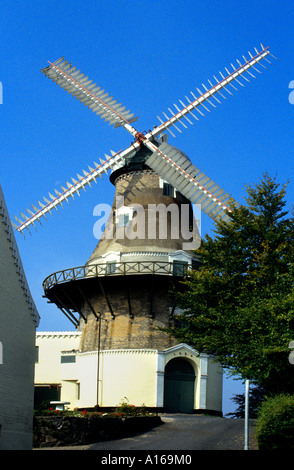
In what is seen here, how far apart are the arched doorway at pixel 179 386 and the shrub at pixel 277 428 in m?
20.4

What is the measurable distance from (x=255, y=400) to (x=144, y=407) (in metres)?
18.4

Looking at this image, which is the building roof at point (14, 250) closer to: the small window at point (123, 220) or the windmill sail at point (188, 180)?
the windmill sail at point (188, 180)

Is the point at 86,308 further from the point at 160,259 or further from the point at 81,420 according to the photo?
the point at 81,420

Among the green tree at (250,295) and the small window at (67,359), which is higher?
the green tree at (250,295)

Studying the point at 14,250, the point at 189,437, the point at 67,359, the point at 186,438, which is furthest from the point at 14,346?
the point at 67,359

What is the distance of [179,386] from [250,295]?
15.8 meters

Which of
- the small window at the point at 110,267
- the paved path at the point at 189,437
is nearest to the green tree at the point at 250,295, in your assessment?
the paved path at the point at 189,437

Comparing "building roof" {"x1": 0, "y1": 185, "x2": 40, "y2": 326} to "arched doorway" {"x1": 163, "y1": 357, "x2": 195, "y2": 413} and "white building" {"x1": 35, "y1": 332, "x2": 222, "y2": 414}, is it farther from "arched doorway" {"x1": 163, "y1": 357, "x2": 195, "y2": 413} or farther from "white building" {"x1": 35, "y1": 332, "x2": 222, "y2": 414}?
"arched doorway" {"x1": 163, "y1": 357, "x2": 195, "y2": 413}

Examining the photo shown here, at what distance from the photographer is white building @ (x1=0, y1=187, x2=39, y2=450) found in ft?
76.8

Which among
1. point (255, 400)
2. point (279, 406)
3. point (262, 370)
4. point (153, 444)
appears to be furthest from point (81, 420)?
point (255, 400)

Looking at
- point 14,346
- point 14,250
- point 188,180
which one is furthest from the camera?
point 188,180

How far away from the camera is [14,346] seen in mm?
24547

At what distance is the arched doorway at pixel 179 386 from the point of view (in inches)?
1657

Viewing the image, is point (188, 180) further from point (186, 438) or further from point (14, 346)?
point (14, 346)
